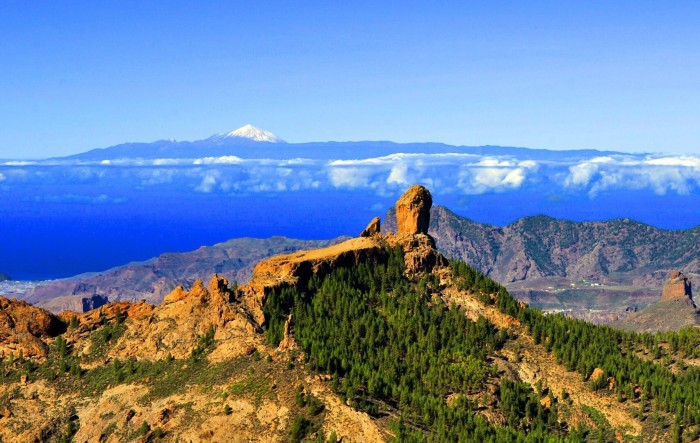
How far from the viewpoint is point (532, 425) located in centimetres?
17200

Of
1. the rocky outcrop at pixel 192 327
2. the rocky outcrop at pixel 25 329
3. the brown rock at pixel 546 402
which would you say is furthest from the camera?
the rocky outcrop at pixel 25 329

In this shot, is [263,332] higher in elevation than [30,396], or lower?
higher

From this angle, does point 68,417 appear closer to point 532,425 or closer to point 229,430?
point 229,430

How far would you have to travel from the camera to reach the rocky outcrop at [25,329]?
188875 millimetres

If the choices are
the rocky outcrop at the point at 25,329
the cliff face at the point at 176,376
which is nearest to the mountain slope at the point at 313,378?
the cliff face at the point at 176,376

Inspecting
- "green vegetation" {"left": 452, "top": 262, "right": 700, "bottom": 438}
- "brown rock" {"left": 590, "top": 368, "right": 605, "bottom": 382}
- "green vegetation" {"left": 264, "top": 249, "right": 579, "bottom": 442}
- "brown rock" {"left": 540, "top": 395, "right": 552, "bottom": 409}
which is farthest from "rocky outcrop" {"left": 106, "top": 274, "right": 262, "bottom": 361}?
"brown rock" {"left": 590, "top": 368, "right": 605, "bottom": 382}

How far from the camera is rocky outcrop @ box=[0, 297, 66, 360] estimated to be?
620 feet

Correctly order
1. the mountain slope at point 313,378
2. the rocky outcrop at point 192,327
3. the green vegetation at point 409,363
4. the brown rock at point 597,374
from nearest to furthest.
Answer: the mountain slope at point 313,378 < the green vegetation at point 409,363 < the rocky outcrop at point 192,327 < the brown rock at point 597,374

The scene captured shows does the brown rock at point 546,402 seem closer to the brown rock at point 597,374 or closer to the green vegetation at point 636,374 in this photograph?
the brown rock at point 597,374

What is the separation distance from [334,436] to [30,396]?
199 feet

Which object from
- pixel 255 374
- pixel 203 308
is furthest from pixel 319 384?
pixel 203 308

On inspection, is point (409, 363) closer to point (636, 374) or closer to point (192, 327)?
point (192, 327)

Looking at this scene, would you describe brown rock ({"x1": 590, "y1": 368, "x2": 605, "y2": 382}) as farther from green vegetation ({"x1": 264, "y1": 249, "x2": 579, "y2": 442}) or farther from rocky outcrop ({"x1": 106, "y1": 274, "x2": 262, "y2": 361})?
rocky outcrop ({"x1": 106, "y1": 274, "x2": 262, "y2": 361})

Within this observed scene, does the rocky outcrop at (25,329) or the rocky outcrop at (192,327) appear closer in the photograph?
the rocky outcrop at (192,327)
